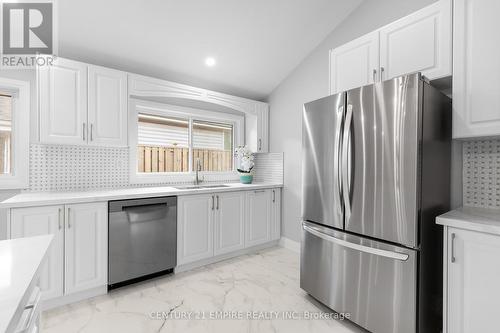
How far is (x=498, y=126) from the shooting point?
1.51m

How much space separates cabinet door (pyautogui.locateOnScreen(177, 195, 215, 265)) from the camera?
272cm

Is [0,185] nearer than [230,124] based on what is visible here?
Yes

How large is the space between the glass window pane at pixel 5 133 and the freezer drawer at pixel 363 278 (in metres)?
2.87

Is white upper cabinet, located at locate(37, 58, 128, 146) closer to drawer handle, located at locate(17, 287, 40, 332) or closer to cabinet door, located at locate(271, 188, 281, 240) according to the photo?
drawer handle, located at locate(17, 287, 40, 332)

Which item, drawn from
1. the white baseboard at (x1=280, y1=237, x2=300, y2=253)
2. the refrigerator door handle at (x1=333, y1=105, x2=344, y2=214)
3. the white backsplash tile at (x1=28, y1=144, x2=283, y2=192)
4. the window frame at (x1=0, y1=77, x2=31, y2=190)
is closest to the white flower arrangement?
the white baseboard at (x1=280, y1=237, x2=300, y2=253)

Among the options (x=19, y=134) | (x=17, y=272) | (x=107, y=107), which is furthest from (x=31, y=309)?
(x=19, y=134)

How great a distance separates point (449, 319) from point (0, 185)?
3610mm

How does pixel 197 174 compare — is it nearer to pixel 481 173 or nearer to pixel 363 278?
pixel 363 278

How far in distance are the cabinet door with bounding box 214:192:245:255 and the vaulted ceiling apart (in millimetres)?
1599

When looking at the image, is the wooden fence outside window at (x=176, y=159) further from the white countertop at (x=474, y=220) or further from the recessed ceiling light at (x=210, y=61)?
the white countertop at (x=474, y=220)

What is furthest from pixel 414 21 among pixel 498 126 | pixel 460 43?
pixel 498 126

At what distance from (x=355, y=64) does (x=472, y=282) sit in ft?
A: 5.94

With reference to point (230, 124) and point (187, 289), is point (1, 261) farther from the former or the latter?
point (230, 124)

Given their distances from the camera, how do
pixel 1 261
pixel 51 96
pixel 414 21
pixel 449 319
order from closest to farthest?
1. pixel 1 261
2. pixel 449 319
3. pixel 414 21
4. pixel 51 96
